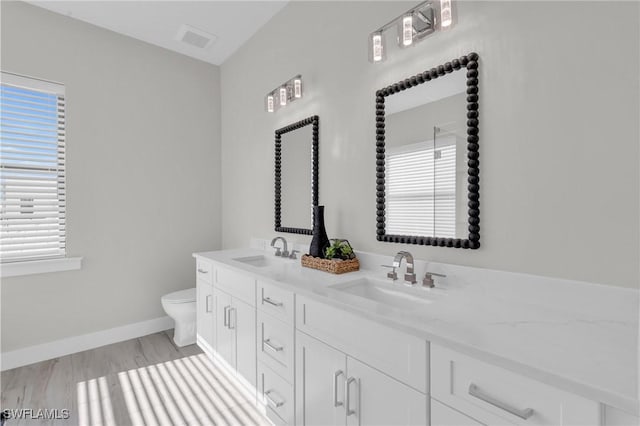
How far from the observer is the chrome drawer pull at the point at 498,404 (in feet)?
2.46

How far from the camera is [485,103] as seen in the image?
137 cm

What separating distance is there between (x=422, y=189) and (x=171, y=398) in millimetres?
1985

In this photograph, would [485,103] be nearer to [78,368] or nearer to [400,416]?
[400,416]

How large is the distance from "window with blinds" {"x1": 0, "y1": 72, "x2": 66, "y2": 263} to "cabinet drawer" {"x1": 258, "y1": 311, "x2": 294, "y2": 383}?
6.60 ft

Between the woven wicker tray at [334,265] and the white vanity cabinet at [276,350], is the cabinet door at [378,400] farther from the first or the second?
the woven wicker tray at [334,265]

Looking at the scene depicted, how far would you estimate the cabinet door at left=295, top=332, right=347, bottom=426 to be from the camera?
49.8 inches

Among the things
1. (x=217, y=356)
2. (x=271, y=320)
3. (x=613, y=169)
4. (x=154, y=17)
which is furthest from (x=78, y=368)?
(x=613, y=169)

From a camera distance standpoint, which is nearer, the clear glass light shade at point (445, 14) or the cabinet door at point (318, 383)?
the cabinet door at point (318, 383)

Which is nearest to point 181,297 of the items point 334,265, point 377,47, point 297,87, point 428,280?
point 334,265

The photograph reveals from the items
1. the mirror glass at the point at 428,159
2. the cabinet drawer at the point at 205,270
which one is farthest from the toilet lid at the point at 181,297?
the mirror glass at the point at 428,159

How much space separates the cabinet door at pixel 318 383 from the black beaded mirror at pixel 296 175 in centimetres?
97

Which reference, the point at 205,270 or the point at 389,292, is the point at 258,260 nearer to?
the point at 205,270

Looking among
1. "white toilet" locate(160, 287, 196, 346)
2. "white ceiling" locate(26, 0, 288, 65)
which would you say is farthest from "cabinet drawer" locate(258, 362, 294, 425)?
"white ceiling" locate(26, 0, 288, 65)

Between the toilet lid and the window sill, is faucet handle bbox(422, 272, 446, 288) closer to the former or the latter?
the toilet lid
